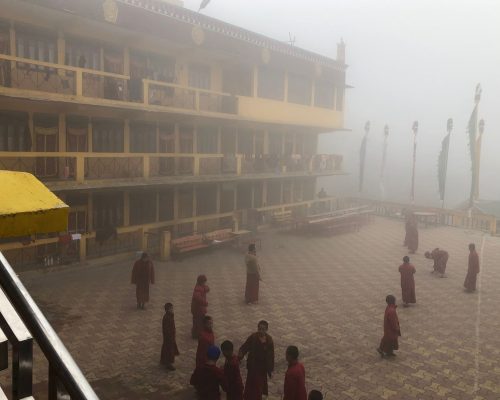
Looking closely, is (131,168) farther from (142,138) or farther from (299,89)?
(299,89)

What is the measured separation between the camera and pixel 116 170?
666 inches

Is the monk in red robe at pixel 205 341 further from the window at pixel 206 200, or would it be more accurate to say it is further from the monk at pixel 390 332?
the window at pixel 206 200

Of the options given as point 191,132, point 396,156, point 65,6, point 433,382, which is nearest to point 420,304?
point 433,382

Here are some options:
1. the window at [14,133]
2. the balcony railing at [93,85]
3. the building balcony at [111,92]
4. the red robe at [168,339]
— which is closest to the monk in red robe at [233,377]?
the red robe at [168,339]

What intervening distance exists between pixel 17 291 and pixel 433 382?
28.4ft

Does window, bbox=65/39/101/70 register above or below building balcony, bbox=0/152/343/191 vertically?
above

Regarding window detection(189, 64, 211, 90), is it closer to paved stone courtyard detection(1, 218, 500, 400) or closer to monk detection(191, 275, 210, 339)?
paved stone courtyard detection(1, 218, 500, 400)

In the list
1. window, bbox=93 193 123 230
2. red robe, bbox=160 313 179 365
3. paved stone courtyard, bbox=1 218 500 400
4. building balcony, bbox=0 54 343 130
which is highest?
building balcony, bbox=0 54 343 130

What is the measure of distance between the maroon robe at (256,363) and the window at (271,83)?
17852 millimetres

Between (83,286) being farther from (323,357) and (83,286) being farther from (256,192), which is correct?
(256,192)

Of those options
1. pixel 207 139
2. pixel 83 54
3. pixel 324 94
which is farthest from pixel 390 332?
pixel 324 94

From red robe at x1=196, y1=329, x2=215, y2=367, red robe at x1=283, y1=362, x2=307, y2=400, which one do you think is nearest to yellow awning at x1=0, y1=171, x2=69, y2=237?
red robe at x1=283, y1=362, x2=307, y2=400

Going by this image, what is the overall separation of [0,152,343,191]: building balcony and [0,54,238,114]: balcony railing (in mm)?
2090

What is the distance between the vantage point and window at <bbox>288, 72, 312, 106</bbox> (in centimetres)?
2558
